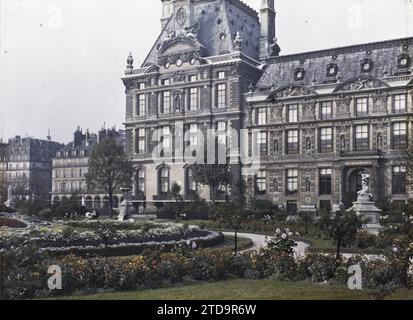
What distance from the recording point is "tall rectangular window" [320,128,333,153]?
39.8m

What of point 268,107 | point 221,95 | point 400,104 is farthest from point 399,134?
point 221,95

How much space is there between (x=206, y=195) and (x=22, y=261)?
33.5 meters

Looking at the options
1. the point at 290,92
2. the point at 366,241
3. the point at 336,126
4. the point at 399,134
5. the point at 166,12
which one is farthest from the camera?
the point at 166,12

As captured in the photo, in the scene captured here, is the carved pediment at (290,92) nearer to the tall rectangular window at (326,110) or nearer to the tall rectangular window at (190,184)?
the tall rectangular window at (326,110)

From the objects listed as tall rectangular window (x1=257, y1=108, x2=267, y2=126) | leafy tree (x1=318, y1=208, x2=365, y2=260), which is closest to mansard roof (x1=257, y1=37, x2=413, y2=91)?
tall rectangular window (x1=257, y1=108, x2=267, y2=126)

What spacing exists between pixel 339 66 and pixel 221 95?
1137 cm

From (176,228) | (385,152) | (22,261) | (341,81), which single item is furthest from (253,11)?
(22,261)

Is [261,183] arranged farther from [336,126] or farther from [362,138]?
[362,138]

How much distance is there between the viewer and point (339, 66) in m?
42.4

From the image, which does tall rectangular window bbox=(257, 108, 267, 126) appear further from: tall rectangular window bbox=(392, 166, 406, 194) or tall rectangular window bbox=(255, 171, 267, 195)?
tall rectangular window bbox=(392, 166, 406, 194)

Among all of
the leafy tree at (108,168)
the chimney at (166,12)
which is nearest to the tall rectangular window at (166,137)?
the leafy tree at (108,168)

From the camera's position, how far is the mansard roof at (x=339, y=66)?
38.6 metres

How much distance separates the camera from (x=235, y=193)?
43.2m
